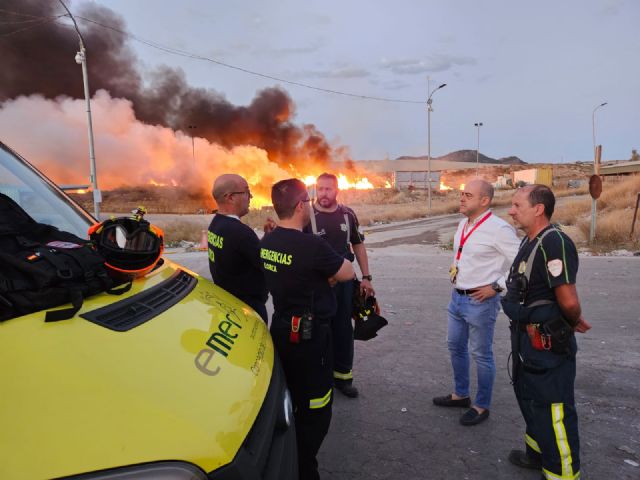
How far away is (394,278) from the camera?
9.01 meters

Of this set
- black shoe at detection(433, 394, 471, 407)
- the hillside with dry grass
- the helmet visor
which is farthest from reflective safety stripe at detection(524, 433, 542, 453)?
the hillside with dry grass

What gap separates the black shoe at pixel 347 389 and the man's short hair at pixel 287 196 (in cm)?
196

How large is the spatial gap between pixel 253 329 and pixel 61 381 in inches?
42.2

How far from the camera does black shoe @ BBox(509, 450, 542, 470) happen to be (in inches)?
111

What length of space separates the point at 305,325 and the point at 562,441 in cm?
162

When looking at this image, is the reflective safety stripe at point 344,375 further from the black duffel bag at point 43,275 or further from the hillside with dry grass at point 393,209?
the hillside with dry grass at point 393,209

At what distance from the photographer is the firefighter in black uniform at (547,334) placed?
2512mm

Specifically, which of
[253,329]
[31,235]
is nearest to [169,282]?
[253,329]

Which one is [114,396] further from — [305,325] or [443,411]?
[443,411]

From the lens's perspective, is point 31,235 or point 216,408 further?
point 31,235

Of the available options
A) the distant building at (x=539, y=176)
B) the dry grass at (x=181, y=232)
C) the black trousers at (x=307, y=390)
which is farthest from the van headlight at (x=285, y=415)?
the distant building at (x=539, y=176)

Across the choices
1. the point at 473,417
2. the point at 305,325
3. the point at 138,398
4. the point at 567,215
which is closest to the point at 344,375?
the point at 473,417

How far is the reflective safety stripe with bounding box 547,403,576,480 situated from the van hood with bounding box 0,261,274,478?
182 cm

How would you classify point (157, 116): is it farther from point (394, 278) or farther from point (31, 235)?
point (31, 235)
